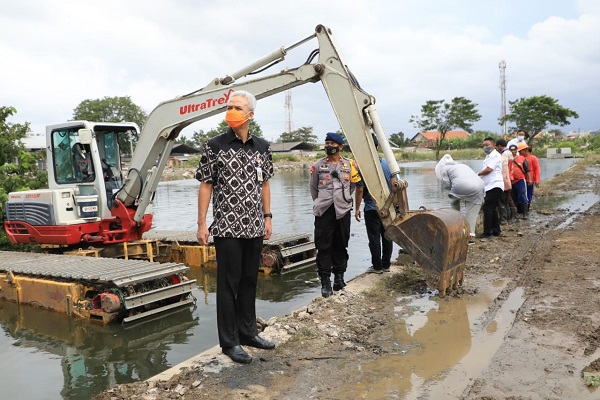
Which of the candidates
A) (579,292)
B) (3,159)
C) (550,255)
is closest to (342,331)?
(579,292)

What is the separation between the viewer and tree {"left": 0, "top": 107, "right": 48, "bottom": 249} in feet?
39.8

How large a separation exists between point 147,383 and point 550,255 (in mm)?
6543

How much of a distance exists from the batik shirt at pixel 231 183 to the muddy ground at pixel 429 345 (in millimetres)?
1138

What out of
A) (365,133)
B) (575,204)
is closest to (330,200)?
(365,133)

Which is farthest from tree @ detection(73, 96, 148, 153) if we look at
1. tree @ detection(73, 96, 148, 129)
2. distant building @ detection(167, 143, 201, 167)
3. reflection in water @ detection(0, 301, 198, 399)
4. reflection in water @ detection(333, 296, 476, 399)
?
reflection in water @ detection(333, 296, 476, 399)

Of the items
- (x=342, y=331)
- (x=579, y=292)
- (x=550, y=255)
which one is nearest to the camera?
(x=342, y=331)

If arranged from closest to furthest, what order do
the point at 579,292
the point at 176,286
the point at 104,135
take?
the point at 579,292
the point at 176,286
the point at 104,135

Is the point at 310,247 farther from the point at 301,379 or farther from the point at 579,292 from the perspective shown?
the point at 301,379

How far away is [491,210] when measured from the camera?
32.3 feet

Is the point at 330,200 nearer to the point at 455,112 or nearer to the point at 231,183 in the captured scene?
the point at 231,183

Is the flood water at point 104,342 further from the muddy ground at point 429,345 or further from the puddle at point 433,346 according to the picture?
the muddy ground at point 429,345

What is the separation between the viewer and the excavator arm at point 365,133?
5988 mm

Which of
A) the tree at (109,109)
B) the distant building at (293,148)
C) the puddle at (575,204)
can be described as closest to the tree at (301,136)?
the distant building at (293,148)

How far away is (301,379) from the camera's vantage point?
3.96 metres
